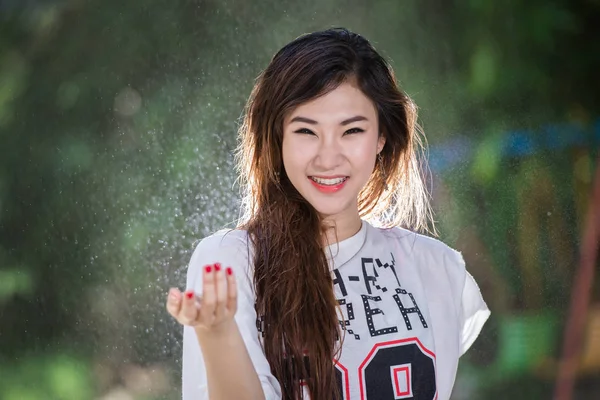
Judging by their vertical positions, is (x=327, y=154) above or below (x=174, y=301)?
above

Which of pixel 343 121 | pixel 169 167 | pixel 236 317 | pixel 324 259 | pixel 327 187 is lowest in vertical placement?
pixel 236 317

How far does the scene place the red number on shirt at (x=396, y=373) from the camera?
1555mm

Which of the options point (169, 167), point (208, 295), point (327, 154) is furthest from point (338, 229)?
point (169, 167)

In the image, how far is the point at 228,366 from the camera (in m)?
1.27

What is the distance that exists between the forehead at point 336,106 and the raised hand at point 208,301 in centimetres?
48

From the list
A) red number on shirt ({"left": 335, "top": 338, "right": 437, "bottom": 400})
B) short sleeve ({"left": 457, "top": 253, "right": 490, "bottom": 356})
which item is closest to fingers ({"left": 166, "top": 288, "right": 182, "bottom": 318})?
red number on shirt ({"left": 335, "top": 338, "right": 437, "bottom": 400})

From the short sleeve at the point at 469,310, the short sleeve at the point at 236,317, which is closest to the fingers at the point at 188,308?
the short sleeve at the point at 236,317

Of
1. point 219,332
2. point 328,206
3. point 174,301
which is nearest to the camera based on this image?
point 174,301

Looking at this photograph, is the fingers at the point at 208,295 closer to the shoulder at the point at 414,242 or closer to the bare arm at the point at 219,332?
the bare arm at the point at 219,332

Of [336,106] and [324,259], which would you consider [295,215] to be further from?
[336,106]

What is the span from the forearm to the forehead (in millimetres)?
450

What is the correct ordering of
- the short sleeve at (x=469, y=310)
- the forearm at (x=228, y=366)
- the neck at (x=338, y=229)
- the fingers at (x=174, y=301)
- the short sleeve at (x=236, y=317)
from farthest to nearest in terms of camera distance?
the short sleeve at (x=469, y=310)
the neck at (x=338, y=229)
the short sleeve at (x=236, y=317)
the forearm at (x=228, y=366)
the fingers at (x=174, y=301)

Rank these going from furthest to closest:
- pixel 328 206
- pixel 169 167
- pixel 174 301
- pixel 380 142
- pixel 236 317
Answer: pixel 169 167, pixel 380 142, pixel 328 206, pixel 236 317, pixel 174 301

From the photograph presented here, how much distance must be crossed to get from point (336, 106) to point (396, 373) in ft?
1.52
